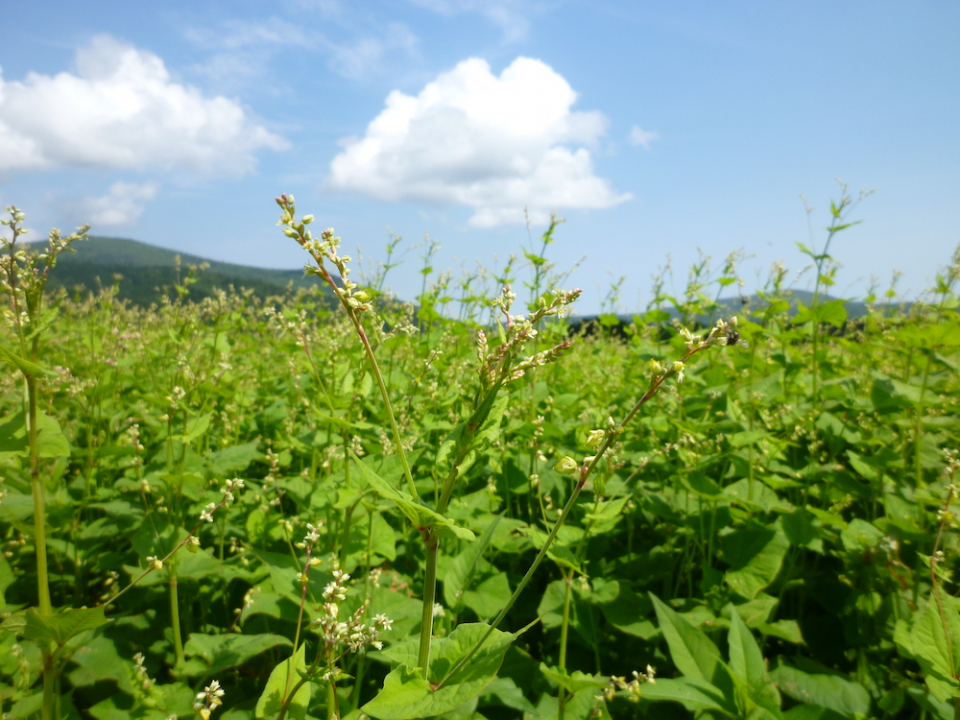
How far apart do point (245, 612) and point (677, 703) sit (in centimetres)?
202

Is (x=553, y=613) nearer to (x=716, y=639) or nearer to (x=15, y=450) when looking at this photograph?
(x=716, y=639)

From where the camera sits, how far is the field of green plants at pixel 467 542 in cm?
147

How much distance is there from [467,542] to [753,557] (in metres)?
1.61

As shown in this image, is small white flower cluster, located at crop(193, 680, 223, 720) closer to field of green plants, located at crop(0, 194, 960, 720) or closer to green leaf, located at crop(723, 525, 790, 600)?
field of green plants, located at crop(0, 194, 960, 720)

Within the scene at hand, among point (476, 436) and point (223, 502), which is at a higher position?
point (476, 436)

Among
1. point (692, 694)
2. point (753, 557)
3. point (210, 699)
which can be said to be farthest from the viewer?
point (753, 557)

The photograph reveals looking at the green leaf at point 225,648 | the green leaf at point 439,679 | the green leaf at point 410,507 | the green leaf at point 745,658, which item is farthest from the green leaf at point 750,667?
the green leaf at point 225,648

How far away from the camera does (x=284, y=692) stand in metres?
1.46

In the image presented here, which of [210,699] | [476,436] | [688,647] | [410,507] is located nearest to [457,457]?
[476,436]

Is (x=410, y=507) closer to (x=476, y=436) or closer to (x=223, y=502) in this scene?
(x=476, y=436)

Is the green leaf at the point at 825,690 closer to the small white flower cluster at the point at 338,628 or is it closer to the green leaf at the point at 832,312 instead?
the small white flower cluster at the point at 338,628

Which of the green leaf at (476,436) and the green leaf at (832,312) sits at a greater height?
the green leaf at (832,312)

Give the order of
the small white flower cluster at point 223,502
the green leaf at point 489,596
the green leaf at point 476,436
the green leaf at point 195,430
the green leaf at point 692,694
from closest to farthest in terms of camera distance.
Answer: the green leaf at point 476,436
the small white flower cluster at point 223,502
the green leaf at point 692,694
the green leaf at point 195,430
the green leaf at point 489,596

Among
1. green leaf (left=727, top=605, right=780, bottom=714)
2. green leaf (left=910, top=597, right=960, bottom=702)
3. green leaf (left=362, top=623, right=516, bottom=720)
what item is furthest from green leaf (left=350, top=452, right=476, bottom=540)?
green leaf (left=910, top=597, right=960, bottom=702)
